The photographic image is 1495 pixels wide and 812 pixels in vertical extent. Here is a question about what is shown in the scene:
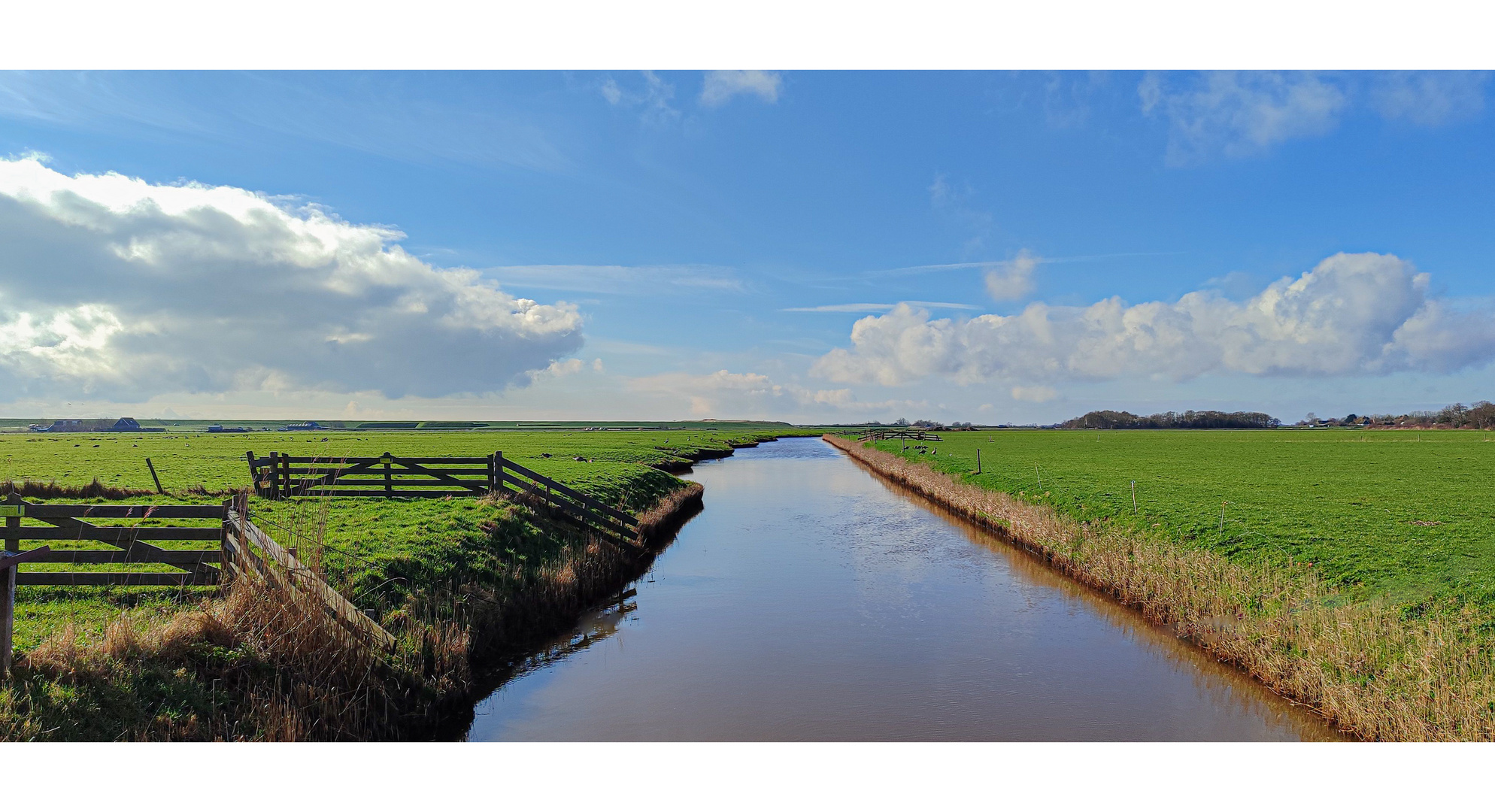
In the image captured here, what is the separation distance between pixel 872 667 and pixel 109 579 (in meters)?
13.2

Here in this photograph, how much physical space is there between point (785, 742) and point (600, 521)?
14.3 meters

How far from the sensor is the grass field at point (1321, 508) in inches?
595

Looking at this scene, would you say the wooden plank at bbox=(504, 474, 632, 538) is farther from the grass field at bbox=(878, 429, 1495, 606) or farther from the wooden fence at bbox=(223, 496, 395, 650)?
the grass field at bbox=(878, 429, 1495, 606)

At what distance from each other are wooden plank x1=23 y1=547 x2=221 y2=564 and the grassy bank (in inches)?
20.0

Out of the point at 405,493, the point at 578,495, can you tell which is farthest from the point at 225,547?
the point at 405,493

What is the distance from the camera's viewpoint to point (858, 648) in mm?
14656

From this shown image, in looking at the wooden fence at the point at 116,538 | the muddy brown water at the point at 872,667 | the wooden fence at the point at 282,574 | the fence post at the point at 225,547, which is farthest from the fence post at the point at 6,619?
the muddy brown water at the point at 872,667

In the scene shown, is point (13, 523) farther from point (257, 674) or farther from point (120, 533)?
point (257, 674)

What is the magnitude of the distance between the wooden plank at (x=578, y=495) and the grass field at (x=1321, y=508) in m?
16.1

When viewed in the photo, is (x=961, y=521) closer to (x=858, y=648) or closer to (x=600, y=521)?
(x=600, y=521)

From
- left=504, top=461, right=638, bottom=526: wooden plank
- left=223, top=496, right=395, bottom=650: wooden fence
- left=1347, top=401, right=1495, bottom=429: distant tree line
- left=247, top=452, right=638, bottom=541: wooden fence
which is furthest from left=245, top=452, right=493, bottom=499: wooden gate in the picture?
left=1347, top=401, right=1495, bottom=429: distant tree line

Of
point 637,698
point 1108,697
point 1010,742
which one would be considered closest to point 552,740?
point 637,698

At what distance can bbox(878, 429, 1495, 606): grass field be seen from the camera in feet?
49.6

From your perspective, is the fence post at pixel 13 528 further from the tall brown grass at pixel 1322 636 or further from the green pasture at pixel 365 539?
Result: the tall brown grass at pixel 1322 636
